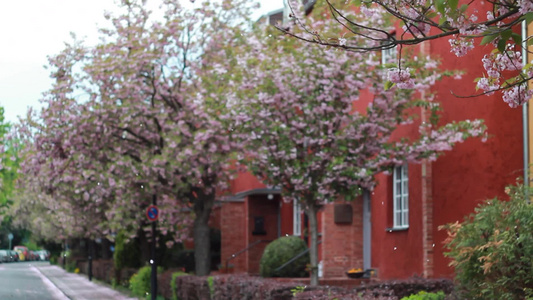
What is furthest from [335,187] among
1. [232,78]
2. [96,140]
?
[96,140]

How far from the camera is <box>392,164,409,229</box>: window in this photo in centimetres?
2089

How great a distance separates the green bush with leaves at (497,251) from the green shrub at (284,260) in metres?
11.6

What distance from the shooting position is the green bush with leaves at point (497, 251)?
33.3ft

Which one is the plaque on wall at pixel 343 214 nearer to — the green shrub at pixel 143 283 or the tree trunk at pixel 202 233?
the tree trunk at pixel 202 233

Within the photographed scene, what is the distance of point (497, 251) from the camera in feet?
33.8

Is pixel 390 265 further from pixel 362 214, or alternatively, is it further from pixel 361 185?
pixel 361 185

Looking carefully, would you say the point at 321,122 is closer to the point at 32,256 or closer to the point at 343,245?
the point at 343,245

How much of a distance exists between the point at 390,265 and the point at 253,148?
5.18 meters

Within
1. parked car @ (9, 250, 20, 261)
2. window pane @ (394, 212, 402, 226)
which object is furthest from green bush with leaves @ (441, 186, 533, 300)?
parked car @ (9, 250, 20, 261)

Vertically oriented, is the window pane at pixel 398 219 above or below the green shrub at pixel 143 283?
above

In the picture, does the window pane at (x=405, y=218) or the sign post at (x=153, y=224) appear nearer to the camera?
the window pane at (x=405, y=218)

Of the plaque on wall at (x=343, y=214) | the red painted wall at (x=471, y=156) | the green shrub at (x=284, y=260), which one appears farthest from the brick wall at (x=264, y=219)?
the red painted wall at (x=471, y=156)

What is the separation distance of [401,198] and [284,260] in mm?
3868

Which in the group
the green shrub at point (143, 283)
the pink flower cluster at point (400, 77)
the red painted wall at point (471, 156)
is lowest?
the green shrub at point (143, 283)
